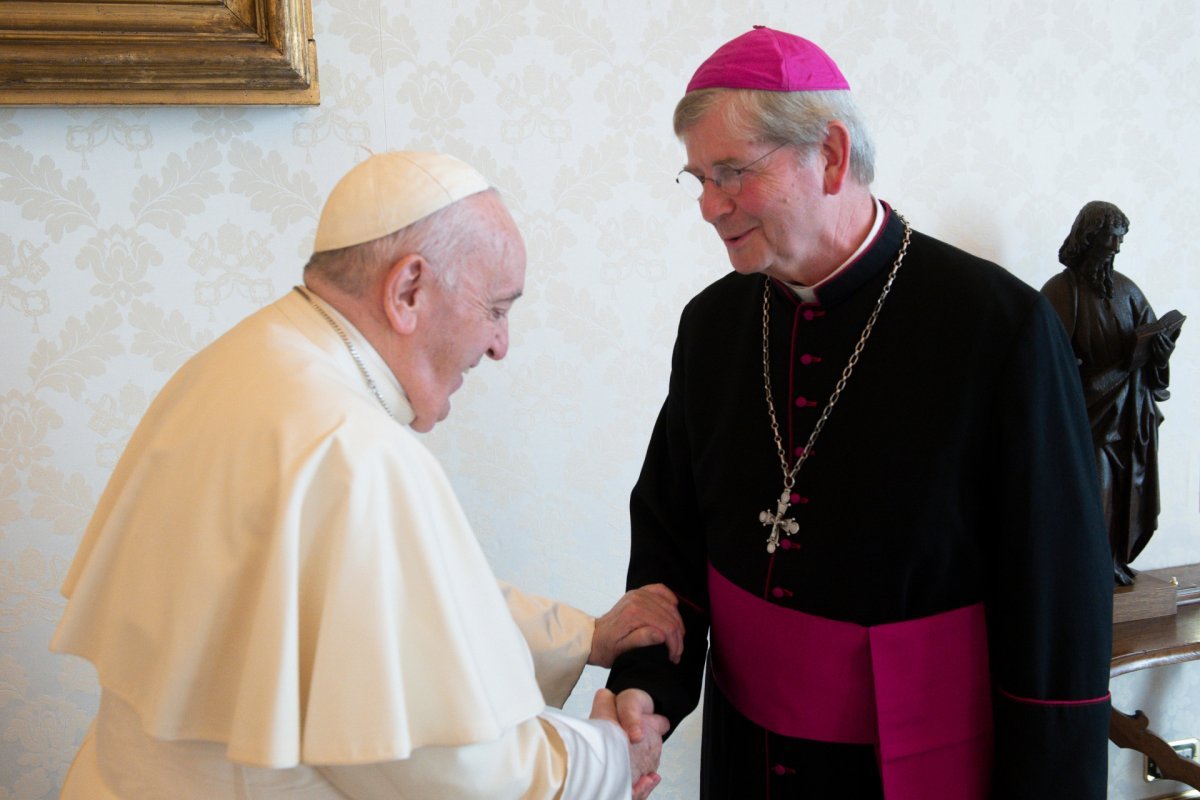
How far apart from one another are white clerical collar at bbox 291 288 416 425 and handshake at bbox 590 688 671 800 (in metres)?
0.64

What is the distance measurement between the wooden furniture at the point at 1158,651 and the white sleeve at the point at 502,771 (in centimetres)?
175

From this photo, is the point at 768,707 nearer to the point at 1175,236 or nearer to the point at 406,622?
the point at 406,622

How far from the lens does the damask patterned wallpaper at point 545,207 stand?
8.16 ft

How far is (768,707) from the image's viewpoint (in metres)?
1.84

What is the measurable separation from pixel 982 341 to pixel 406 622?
948 millimetres

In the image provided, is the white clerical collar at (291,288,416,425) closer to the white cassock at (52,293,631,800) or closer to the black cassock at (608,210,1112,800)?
the white cassock at (52,293,631,800)

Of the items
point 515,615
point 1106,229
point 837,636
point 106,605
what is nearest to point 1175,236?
point 1106,229

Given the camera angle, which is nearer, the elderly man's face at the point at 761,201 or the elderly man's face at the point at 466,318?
the elderly man's face at the point at 466,318

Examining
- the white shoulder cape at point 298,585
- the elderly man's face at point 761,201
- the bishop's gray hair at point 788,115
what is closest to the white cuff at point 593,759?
the white shoulder cape at point 298,585

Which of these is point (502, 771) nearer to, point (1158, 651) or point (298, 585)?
point (298, 585)

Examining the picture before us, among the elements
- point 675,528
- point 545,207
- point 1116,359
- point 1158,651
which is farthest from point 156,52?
point 1158,651

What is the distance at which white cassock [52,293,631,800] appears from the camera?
1287 mm

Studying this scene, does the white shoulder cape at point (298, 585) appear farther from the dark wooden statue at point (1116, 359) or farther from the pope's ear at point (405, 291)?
the dark wooden statue at point (1116, 359)

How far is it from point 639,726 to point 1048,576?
676mm
